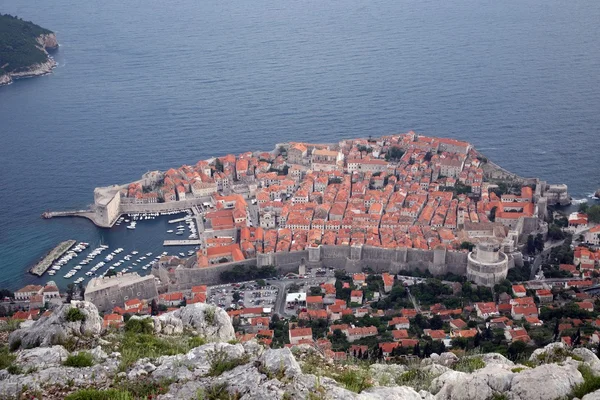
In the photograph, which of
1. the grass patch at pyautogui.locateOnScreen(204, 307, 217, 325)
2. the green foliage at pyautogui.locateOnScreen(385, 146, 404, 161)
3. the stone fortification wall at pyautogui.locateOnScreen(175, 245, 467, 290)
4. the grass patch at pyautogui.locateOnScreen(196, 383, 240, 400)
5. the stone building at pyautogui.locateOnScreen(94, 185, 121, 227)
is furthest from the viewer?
the green foliage at pyautogui.locateOnScreen(385, 146, 404, 161)

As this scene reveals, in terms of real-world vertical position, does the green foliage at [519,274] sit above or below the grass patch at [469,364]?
below

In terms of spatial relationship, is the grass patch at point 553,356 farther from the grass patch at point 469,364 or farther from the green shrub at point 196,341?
the green shrub at point 196,341

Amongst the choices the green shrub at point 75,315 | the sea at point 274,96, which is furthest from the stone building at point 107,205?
the green shrub at point 75,315

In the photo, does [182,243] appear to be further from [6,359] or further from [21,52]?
[21,52]

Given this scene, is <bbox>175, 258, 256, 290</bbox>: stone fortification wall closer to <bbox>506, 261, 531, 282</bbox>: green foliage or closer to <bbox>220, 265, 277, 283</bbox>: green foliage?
<bbox>220, 265, 277, 283</bbox>: green foliage

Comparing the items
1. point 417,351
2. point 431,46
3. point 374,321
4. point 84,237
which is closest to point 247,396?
point 417,351

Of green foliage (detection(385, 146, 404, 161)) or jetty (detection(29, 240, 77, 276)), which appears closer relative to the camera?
jetty (detection(29, 240, 77, 276))

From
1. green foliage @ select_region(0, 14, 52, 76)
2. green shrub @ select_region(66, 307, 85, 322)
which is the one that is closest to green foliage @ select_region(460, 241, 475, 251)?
green shrub @ select_region(66, 307, 85, 322)
